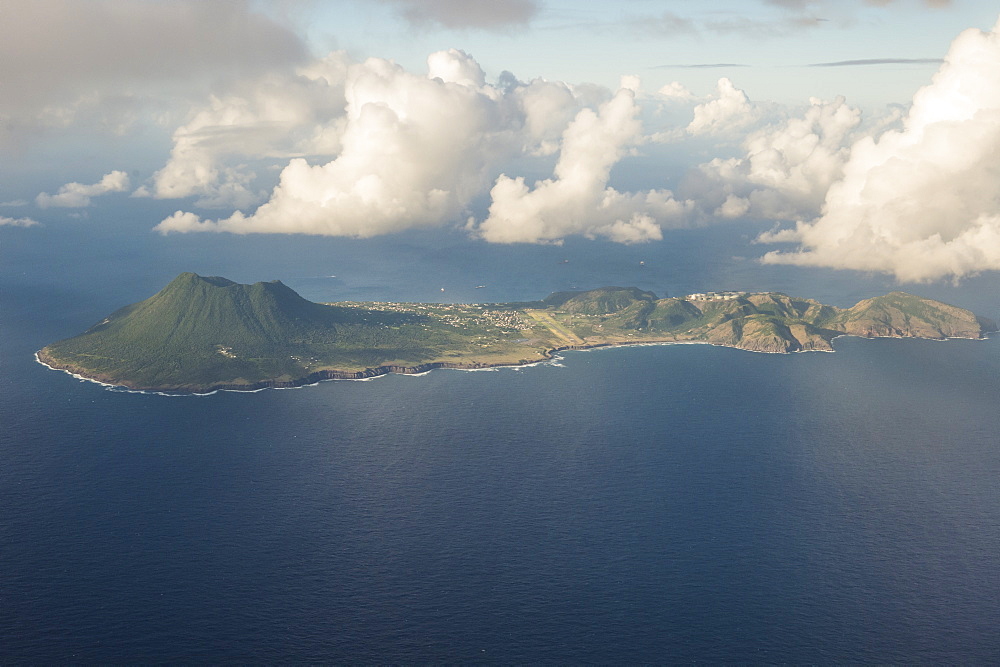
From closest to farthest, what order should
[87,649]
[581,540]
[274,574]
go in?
1. [87,649]
2. [274,574]
3. [581,540]

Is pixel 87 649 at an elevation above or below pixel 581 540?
below

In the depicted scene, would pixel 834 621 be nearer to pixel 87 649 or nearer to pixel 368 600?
pixel 368 600

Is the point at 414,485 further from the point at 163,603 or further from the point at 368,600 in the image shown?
the point at 163,603

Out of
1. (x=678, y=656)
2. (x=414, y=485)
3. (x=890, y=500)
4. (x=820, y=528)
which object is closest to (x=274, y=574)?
(x=414, y=485)

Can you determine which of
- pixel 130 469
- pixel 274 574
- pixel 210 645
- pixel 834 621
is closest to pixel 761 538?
pixel 834 621

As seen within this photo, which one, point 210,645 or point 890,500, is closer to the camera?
point 210,645

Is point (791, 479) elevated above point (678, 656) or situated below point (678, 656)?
above

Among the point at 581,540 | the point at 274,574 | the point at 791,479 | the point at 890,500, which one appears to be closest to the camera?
the point at 274,574

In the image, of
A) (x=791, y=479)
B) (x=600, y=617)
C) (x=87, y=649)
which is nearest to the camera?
(x=87, y=649)

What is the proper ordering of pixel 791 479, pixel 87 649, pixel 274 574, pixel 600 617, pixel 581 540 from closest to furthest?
pixel 87 649, pixel 600 617, pixel 274 574, pixel 581 540, pixel 791 479
